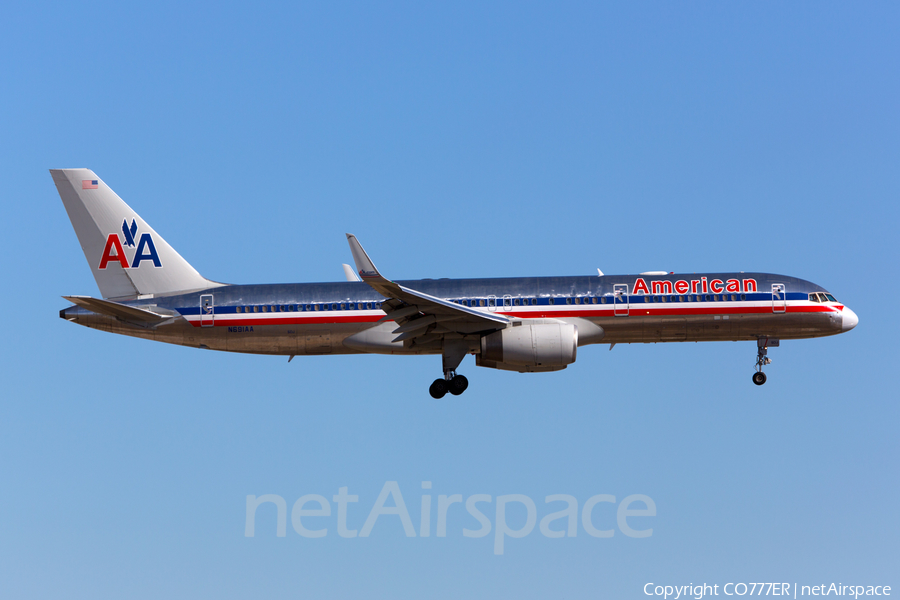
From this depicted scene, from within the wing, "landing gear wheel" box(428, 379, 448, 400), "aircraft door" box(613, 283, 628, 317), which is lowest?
"landing gear wheel" box(428, 379, 448, 400)

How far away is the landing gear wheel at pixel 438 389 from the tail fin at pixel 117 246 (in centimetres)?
1028

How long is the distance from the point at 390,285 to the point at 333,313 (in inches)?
211

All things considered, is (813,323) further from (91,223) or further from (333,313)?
(91,223)

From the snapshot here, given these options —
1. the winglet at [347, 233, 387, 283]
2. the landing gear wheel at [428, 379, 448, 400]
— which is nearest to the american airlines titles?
the landing gear wheel at [428, 379, 448, 400]

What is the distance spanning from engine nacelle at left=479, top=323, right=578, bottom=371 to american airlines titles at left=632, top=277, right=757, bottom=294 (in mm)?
3706

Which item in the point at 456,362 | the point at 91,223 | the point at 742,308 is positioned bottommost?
the point at 456,362

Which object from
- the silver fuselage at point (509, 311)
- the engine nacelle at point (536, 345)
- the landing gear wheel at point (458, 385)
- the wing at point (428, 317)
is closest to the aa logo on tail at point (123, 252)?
the silver fuselage at point (509, 311)

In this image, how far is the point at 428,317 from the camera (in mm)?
36062

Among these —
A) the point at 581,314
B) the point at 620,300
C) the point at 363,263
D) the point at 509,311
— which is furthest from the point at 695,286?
the point at 363,263

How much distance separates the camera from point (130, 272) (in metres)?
40.3

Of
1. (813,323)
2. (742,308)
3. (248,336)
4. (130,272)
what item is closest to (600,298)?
(742,308)

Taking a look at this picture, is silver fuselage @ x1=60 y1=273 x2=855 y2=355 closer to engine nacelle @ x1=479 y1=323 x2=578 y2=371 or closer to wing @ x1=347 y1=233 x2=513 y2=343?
wing @ x1=347 y1=233 x2=513 y2=343

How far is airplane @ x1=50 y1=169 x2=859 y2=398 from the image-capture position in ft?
123

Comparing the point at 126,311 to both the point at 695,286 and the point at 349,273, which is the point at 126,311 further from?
the point at 695,286
